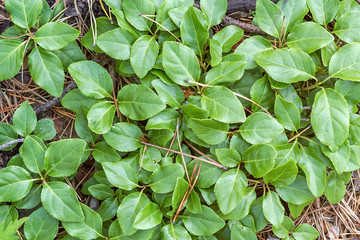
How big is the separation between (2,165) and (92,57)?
2.55 feet

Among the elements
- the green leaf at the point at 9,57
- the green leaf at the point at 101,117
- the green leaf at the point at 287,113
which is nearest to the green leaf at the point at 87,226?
the green leaf at the point at 101,117

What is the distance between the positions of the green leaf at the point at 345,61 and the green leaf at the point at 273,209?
70 cm

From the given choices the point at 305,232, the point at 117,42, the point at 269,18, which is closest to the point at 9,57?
the point at 117,42

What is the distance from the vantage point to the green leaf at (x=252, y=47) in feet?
5.34

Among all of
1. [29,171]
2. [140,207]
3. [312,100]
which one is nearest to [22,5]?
[29,171]

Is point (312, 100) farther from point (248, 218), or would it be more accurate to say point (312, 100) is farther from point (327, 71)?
point (248, 218)

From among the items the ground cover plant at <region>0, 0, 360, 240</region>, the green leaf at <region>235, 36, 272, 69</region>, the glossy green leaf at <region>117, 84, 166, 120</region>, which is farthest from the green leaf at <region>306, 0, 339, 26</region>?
the glossy green leaf at <region>117, 84, 166, 120</region>

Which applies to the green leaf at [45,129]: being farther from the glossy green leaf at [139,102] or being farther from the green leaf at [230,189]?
the green leaf at [230,189]

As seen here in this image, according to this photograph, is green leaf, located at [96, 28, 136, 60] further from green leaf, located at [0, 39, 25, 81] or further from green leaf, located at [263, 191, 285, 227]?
green leaf, located at [263, 191, 285, 227]

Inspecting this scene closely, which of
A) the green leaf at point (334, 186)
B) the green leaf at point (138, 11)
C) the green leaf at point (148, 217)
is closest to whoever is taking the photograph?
the green leaf at point (148, 217)

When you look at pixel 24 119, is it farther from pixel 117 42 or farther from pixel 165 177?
pixel 165 177

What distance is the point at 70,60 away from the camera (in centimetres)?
169

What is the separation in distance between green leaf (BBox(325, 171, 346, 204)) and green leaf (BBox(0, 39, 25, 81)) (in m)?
1.76

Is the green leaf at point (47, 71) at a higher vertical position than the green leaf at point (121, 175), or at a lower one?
higher
